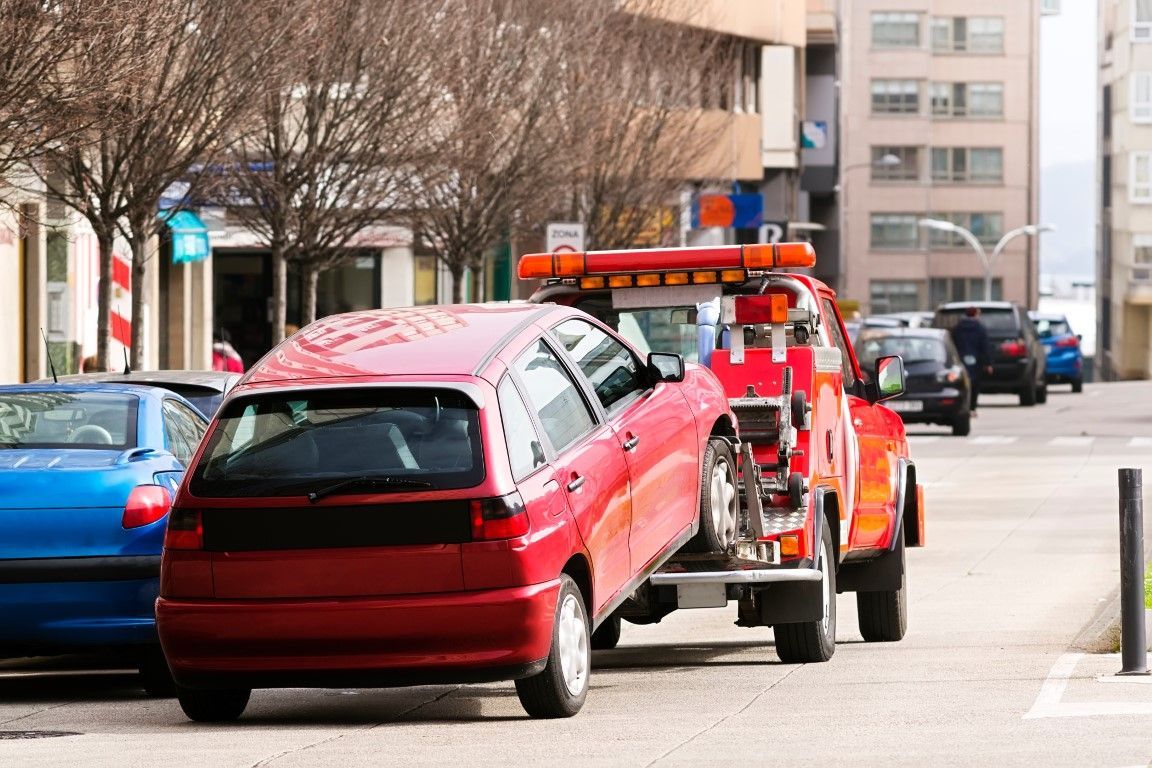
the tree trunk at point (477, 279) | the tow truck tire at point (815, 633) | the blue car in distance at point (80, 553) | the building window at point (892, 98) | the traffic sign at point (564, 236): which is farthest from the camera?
the building window at point (892, 98)

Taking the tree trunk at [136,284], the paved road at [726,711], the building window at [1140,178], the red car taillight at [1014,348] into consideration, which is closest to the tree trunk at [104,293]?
the tree trunk at [136,284]

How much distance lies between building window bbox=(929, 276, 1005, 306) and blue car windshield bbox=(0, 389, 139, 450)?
104373mm

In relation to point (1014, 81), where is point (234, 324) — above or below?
below

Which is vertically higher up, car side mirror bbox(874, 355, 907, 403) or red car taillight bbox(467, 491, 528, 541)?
car side mirror bbox(874, 355, 907, 403)

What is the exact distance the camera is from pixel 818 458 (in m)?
10.9

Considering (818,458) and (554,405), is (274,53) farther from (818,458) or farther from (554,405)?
(554,405)

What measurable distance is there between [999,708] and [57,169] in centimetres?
1272

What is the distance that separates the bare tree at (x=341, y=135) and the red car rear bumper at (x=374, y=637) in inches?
556

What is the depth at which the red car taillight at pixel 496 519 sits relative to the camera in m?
8.06

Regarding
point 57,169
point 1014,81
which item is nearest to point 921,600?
point 57,169

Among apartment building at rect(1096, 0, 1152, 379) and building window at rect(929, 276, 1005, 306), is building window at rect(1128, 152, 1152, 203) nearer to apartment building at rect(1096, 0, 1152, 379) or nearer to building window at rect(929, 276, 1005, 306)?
apartment building at rect(1096, 0, 1152, 379)

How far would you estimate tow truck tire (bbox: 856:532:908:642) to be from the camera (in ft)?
39.6

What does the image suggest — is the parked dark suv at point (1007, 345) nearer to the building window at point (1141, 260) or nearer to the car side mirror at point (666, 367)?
the car side mirror at point (666, 367)

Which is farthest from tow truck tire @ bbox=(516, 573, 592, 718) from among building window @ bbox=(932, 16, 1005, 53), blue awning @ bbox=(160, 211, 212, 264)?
building window @ bbox=(932, 16, 1005, 53)
